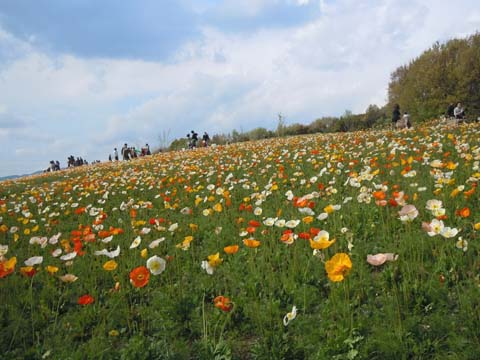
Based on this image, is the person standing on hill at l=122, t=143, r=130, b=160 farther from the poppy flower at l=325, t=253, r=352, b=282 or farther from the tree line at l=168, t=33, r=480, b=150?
the poppy flower at l=325, t=253, r=352, b=282

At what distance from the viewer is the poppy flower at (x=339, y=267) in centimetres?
182

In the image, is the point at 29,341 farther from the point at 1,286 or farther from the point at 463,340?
the point at 463,340

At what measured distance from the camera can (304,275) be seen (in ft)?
9.00

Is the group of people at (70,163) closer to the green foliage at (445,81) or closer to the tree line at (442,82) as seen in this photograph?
the tree line at (442,82)

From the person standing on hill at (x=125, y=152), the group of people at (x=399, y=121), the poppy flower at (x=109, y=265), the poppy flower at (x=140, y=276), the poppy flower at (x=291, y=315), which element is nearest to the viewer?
the poppy flower at (x=291, y=315)

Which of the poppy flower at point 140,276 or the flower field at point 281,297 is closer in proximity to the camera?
the flower field at point 281,297

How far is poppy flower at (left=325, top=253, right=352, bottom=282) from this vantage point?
1.82 m

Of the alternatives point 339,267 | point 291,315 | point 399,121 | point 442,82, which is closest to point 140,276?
point 291,315

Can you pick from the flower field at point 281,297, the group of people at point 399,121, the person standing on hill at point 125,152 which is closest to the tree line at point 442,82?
the group of people at point 399,121

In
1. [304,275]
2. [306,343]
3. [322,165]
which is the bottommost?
[306,343]

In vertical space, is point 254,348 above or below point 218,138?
below

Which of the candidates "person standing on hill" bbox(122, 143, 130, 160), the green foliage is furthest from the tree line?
"person standing on hill" bbox(122, 143, 130, 160)

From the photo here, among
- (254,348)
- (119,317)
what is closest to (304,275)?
(254,348)

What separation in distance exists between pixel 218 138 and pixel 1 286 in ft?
104
